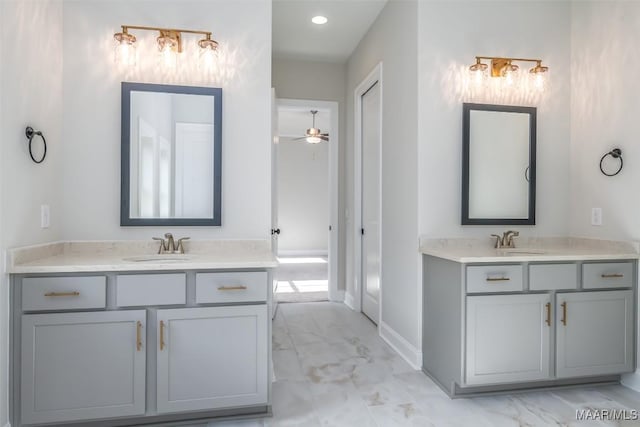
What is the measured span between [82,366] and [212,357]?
0.58 meters

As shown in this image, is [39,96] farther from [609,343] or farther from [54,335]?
[609,343]

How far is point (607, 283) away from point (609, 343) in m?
0.36

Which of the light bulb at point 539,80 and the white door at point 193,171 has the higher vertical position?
the light bulb at point 539,80

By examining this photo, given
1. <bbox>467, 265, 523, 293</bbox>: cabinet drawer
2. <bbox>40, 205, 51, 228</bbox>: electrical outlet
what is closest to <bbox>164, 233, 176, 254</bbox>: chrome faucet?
<bbox>40, 205, 51, 228</bbox>: electrical outlet

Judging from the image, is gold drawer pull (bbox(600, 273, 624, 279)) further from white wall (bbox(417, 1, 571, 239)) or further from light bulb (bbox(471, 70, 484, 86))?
light bulb (bbox(471, 70, 484, 86))

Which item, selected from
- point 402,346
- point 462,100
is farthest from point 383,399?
point 462,100

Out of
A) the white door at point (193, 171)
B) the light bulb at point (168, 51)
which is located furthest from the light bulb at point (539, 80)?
the light bulb at point (168, 51)

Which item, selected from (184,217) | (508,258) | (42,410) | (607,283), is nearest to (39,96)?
(184,217)

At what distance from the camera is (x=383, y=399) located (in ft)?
7.63

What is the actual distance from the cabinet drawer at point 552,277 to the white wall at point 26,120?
2646mm

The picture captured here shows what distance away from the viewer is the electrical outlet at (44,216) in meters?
2.15

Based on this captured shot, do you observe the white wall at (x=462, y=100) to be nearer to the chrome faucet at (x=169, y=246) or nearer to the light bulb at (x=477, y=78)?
the light bulb at (x=477, y=78)

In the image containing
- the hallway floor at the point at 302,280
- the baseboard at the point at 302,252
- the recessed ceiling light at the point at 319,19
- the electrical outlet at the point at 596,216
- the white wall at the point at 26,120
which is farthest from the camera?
the baseboard at the point at 302,252

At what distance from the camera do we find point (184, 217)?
2.49 meters
